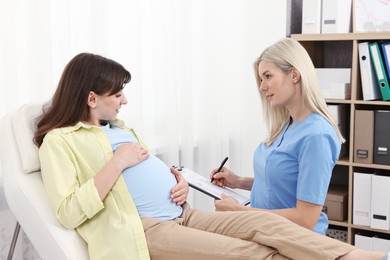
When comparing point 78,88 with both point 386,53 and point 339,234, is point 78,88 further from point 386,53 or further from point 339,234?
point 339,234

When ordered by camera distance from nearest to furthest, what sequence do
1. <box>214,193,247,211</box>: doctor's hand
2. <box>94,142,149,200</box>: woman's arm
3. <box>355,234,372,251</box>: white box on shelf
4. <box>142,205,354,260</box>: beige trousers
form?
<box>142,205,354,260</box>: beige trousers
<box>94,142,149,200</box>: woman's arm
<box>214,193,247,211</box>: doctor's hand
<box>355,234,372,251</box>: white box on shelf

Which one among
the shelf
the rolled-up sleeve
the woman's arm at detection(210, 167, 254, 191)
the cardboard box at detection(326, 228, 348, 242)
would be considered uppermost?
the shelf

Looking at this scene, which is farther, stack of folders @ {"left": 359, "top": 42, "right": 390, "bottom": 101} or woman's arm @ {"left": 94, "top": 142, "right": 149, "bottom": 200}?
stack of folders @ {"left": 359, "top": 42, "right": 390, "bottom": 101}

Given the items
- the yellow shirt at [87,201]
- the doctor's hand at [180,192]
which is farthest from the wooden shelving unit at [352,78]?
the yellow shirt at [87,201]

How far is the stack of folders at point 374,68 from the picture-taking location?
2.69 m

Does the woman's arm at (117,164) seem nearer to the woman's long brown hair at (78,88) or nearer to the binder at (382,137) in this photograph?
the woman's long brown hair at (78,88)

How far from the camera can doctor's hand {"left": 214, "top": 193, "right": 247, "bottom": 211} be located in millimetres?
1907

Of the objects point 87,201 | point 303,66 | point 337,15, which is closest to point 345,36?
point 337,15

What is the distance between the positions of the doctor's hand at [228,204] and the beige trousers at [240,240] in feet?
0.51

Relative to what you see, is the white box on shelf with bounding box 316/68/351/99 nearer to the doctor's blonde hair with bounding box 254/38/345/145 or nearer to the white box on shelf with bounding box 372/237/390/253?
the white box on shelf with bounding box 372/237/390/253

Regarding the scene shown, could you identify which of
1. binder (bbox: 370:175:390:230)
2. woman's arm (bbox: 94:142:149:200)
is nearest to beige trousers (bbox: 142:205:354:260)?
woman's arm (bbox: 94:142:149:200)

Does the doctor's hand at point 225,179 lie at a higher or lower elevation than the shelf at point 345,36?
lower

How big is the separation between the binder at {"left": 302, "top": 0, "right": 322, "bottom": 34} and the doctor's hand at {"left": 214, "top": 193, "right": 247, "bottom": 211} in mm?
1226

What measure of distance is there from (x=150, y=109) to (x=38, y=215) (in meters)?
1.17
